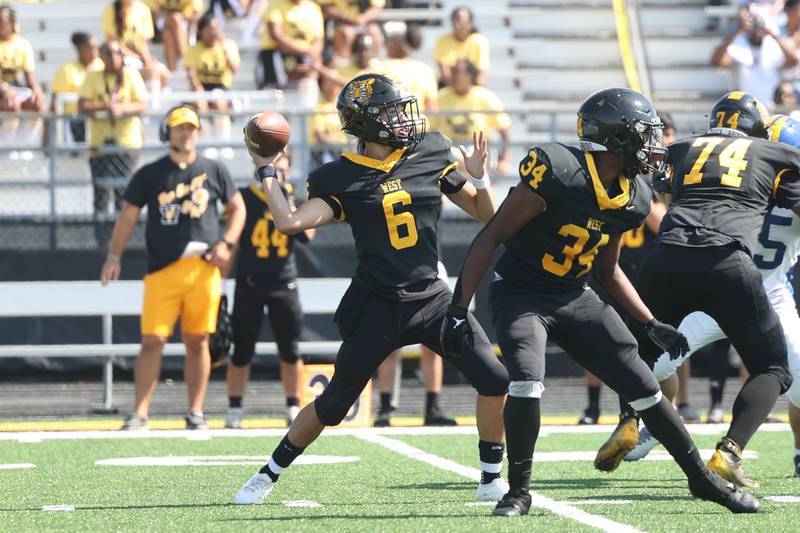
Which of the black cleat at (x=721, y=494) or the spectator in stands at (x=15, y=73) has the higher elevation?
the spectator in stands at (x=15, y=73)

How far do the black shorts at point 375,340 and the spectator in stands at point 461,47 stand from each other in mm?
8872

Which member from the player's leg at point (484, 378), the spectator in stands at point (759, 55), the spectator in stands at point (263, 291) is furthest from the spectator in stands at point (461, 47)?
the player's leg at point (484, 378)

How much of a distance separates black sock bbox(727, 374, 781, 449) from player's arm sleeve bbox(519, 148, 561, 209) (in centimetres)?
130

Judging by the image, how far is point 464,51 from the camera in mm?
14664

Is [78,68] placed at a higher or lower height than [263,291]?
higher

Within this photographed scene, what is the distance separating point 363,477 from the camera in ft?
22.3

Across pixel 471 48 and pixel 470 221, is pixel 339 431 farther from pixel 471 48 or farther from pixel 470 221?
pixel 471 48

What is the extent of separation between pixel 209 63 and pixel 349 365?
352 inches

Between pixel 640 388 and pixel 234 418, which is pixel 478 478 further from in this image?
pixel 234 418

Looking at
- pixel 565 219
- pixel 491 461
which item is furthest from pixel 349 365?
Result: pixel 565 219

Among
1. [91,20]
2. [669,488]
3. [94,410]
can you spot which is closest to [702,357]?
[94,410]

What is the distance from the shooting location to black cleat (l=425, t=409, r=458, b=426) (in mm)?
9492

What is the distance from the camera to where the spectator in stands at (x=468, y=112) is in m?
12.3

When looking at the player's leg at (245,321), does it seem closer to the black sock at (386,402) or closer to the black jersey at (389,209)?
the black sock at (386,402)
